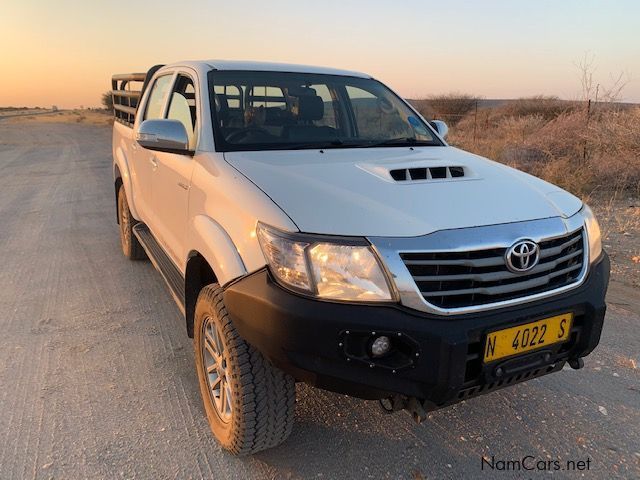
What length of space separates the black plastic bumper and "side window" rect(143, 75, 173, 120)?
7.98 ft

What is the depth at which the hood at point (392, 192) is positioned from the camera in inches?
80.5

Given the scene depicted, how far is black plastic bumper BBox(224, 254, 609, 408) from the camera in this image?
1898 mm

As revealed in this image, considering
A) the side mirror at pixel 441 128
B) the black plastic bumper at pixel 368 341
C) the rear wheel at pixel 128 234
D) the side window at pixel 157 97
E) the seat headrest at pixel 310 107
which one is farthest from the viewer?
the rear wheel at pixel 128 234

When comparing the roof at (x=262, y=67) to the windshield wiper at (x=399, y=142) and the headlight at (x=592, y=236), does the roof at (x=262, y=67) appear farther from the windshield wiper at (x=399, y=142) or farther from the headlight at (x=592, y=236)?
the headlight at (x=592, y=236)

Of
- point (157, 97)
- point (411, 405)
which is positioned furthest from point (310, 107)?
point (411, 405)

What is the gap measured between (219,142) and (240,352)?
127cm

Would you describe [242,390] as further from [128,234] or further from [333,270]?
[128,234]

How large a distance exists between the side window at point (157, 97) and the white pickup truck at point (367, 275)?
1.09m

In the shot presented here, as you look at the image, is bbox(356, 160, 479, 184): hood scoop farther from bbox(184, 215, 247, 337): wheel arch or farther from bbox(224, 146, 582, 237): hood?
bbox(184, 215, 247, 337): wheel arch

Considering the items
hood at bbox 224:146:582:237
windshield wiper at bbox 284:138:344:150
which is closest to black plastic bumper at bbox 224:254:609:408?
hood at bbox 224:146:582:237

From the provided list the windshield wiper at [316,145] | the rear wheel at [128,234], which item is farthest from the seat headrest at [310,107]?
the rear wheel at [128,234]

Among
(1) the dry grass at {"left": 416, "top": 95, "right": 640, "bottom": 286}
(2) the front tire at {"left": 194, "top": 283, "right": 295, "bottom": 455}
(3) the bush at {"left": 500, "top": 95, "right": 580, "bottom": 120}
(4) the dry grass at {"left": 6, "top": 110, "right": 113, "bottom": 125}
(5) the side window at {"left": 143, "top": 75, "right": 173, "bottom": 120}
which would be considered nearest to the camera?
(2) the front tire at {"left": 194, "top": 283, "right": 295, "bottom": 455}

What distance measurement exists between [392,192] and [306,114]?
4.31 feet

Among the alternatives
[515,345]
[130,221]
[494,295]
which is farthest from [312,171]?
[130,221]
